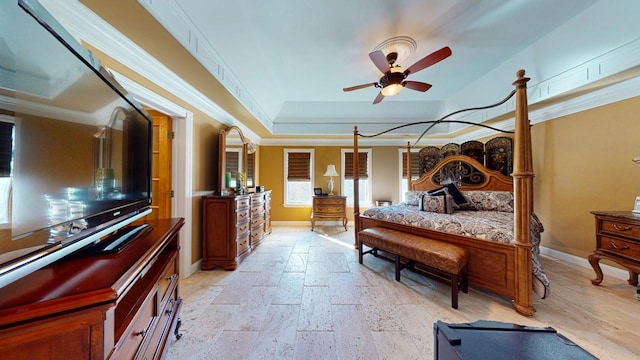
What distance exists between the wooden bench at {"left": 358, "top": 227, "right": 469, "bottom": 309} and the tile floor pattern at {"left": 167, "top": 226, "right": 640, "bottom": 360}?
0.18 m

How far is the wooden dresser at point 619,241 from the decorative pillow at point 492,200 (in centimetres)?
91

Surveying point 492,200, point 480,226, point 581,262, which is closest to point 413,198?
point 492,200

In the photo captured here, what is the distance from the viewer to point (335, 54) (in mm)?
2746

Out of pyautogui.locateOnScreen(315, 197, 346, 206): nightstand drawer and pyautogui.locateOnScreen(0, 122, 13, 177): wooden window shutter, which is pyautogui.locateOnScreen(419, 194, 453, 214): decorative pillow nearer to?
pyautogui.locateOnScreen(315, 197, 346, 206): nightstand drawer

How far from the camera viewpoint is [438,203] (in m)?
3.15

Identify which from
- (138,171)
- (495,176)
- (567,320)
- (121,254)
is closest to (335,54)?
(138,171)

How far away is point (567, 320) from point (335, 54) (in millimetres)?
3712

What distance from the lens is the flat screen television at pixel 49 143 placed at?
0.65 meters

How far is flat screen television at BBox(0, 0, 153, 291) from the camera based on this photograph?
65 centimetres

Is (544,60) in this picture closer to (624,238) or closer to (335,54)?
(624,238)

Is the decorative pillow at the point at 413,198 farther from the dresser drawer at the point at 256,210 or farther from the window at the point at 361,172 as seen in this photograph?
the dresser drawer at the point at 256,210

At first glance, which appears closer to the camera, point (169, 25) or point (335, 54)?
point (169, 25)

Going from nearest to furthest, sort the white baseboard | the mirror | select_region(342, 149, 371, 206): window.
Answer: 1. the white baseboard
2. the mirror
3. select_region(342, 149, 371, 206): window

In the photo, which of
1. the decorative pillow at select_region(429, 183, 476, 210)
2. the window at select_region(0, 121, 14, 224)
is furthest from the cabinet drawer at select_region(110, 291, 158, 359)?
the decorative pillow at select_region(429, 183, 476, 210)
